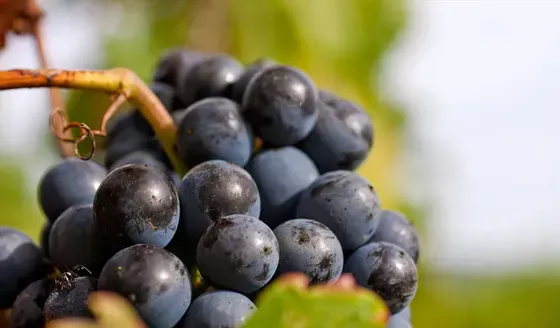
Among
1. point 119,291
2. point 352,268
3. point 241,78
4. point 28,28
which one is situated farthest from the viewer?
point 28,28

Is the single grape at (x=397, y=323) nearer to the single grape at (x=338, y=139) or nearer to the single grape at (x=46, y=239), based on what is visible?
the single grape at (x=338, y=139)

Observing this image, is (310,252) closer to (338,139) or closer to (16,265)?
(338,139)

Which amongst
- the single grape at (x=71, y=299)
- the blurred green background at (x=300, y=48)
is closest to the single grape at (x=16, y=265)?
the single grape at (x=71, y=299)

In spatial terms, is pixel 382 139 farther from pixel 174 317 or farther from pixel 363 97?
pixel 174 317

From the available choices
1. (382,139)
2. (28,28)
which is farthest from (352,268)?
(382,139)

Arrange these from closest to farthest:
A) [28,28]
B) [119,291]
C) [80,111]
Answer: [119,291], [28,28], [80,111]

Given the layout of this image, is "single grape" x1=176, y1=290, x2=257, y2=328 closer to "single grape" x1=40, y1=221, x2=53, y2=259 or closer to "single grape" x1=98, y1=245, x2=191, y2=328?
"single grape" x1=98, y1=245, x2=191, y2=328
